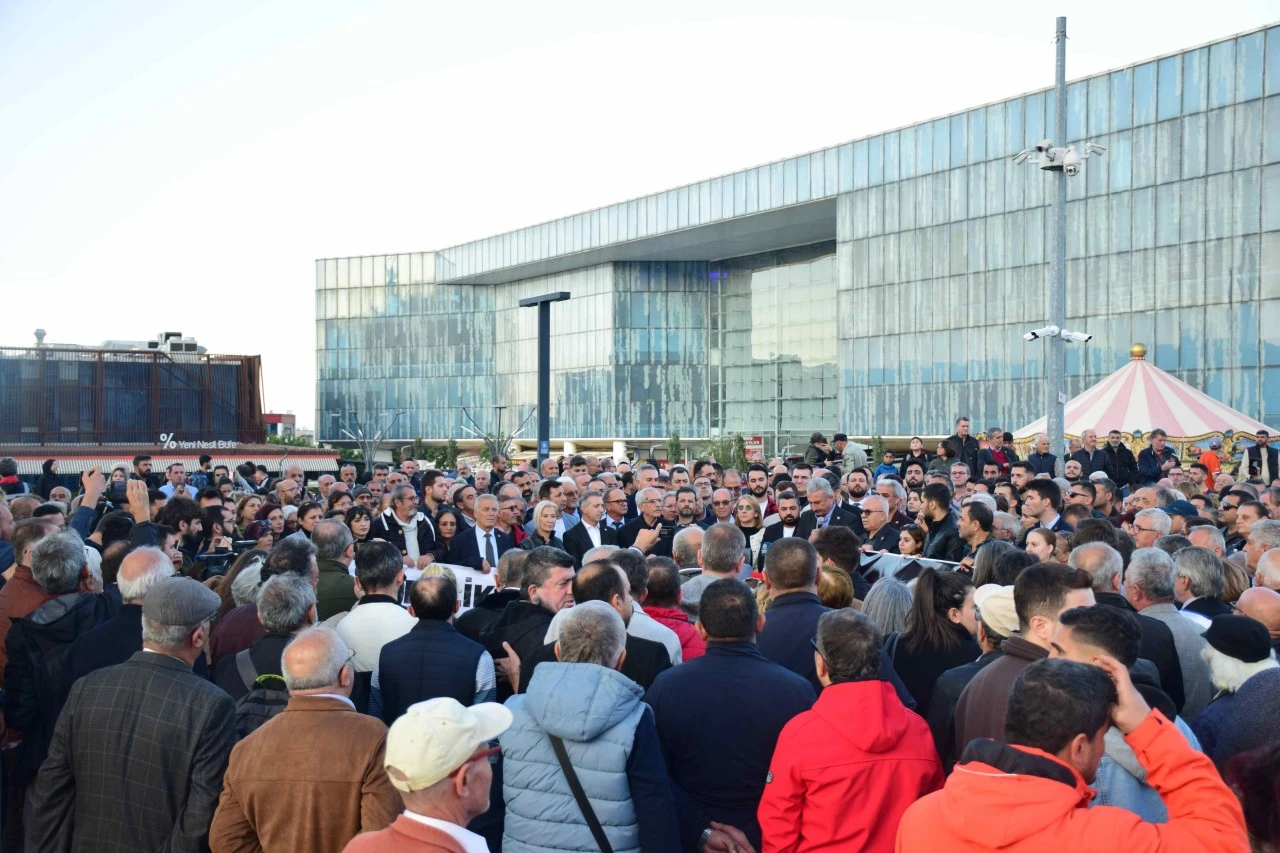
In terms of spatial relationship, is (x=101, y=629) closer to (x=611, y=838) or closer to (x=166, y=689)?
(x=166, y=689)

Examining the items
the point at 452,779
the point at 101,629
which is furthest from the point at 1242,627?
the point at 101,629

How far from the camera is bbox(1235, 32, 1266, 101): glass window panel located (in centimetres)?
3975

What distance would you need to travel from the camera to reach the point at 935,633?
5.17 metres

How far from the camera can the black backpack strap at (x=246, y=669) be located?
5.27m

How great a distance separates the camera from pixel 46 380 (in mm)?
37531

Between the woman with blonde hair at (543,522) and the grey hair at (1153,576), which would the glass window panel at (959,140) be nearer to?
A: the woman with blonde hair at (543,522)

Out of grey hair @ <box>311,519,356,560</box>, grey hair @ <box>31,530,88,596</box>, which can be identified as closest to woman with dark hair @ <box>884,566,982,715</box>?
grey hair @ <box>311,519,356,560</box>

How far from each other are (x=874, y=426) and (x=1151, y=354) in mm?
14022

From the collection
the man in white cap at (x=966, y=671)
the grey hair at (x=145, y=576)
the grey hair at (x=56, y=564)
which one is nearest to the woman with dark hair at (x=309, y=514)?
the grey hair at (x=56, y=564)

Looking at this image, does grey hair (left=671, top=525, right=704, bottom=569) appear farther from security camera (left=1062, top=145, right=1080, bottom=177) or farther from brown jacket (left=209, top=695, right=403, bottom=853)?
security camera (left=1062, top=145, right=1080, bottom=177)

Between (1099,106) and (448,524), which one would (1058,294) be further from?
(1099,106)

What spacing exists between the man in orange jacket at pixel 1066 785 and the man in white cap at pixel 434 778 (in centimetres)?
120

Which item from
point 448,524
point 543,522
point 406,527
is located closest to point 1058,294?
point 543,522

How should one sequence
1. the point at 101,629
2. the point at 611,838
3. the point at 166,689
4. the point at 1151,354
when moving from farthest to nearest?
the point at 1151,354, the point at 101,629, the point at 166,689, the point at 611,838
